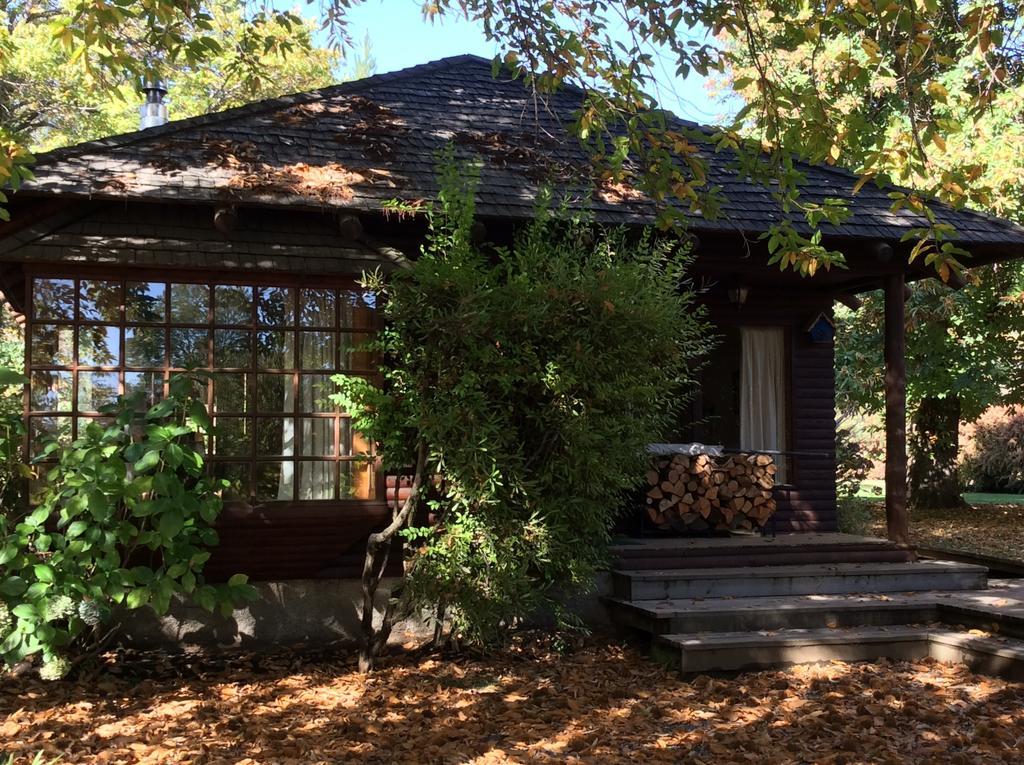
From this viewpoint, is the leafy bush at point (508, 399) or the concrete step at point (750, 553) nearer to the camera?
the leafy bush at point (508, 399)

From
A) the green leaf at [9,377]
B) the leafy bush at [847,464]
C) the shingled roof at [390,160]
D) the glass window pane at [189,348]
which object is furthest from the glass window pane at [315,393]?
the leafy bush at [847,464]

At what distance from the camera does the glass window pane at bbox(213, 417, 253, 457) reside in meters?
6.60

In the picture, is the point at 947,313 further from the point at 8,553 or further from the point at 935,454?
the point at 8,553

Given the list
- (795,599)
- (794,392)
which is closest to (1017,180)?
(794,392)

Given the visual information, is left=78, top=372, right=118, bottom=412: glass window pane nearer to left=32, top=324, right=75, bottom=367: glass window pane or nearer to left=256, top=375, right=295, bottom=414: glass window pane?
left=32, top=324, right=75, bottom=367: glass window pane

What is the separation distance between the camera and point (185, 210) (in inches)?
266

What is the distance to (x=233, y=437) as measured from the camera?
21.7 feet

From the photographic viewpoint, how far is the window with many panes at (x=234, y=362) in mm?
6391

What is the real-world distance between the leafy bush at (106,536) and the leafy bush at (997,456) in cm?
2097

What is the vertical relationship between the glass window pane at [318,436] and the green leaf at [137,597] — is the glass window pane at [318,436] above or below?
above

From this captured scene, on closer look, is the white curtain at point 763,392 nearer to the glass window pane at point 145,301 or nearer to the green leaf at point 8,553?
the glass window pane at point 145,301

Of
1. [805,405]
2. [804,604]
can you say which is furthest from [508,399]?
[805,405]

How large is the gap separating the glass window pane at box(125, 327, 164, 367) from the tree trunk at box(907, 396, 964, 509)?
583 inches

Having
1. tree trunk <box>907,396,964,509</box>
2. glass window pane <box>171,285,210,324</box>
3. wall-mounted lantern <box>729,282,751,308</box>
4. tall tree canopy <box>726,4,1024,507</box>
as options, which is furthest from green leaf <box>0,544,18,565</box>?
tree trunk <box>907,396,964,509</box>
